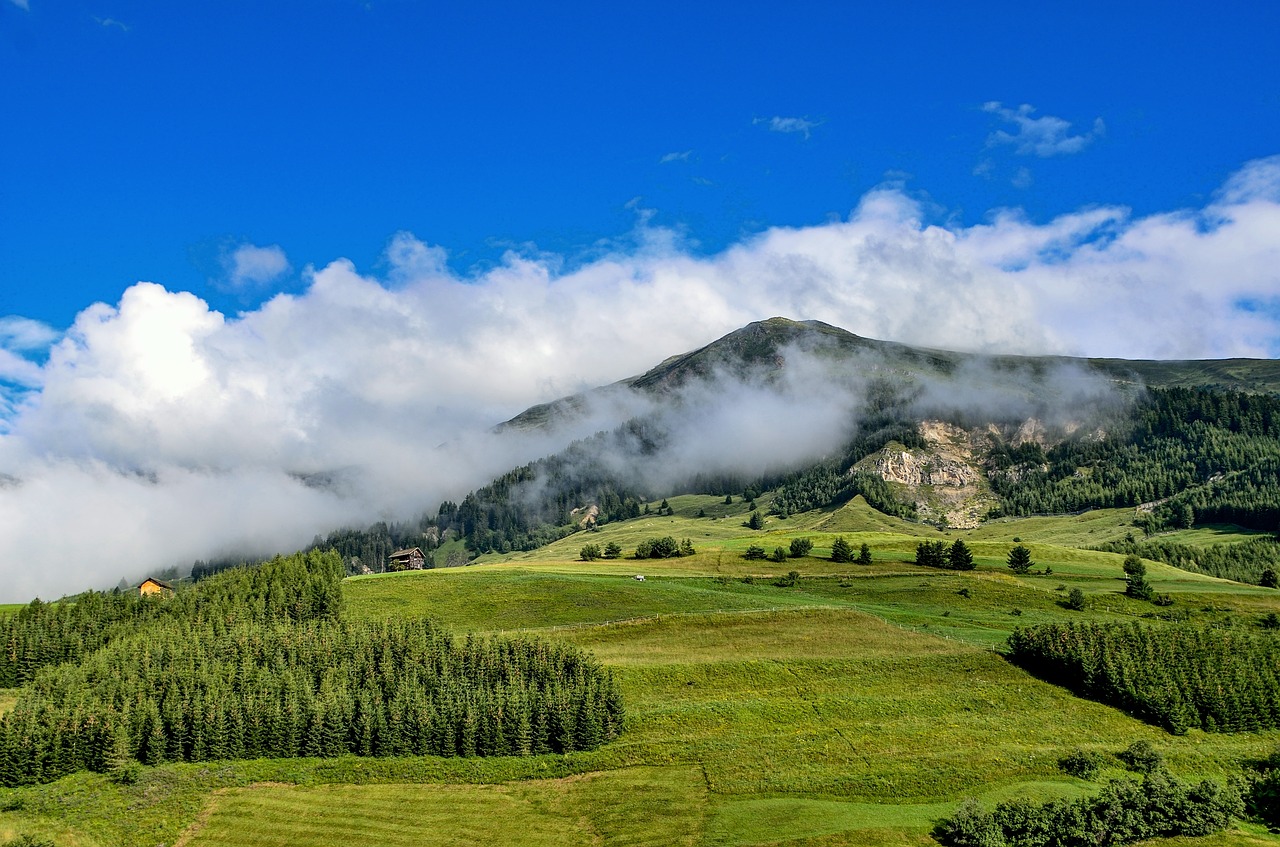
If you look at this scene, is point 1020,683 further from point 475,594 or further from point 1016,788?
point 475,594

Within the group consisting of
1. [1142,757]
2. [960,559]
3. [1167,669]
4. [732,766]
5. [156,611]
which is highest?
[156,611]

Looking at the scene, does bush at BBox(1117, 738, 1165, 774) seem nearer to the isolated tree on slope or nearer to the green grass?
the green grass

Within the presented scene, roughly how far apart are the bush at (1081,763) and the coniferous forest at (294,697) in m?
46.0

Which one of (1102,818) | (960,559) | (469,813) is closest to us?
(1102,818)

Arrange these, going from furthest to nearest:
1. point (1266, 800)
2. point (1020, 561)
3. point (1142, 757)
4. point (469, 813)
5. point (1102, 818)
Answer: point (1020, 561)
point (1142, 757)
point (469, 813)
point (1266, 800)
point (1102, 818)

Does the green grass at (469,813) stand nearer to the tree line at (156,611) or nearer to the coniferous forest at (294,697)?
the coniferous forest at (294,697)

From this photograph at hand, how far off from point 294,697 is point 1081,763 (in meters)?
86.6

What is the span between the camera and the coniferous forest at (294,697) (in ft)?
315

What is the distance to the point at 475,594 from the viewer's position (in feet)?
530

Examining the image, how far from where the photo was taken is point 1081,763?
83562mm

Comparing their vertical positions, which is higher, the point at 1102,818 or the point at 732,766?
the point at 732,766

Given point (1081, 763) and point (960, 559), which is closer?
point (1081, 763)

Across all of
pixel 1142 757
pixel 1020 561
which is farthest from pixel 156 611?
pixel 1020 561

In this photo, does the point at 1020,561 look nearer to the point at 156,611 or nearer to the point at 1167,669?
the point at 1167,669
